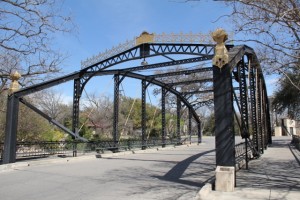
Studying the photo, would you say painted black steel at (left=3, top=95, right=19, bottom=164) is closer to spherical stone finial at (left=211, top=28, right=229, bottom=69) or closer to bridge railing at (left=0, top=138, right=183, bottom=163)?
bridge railing at (left=0, top=138, right=183, bottom=163)

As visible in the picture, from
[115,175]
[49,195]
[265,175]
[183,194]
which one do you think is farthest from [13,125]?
[265,175]

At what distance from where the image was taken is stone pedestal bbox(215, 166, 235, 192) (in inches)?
340

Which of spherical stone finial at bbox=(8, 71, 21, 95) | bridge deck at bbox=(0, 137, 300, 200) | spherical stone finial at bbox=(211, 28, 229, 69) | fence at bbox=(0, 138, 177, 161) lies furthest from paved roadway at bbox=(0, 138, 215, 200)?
fence at bbox=(0, 138, 177, 161)

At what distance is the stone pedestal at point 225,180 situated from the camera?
340 inches

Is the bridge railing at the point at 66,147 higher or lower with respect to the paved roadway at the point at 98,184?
higher

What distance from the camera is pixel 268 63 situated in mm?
12898

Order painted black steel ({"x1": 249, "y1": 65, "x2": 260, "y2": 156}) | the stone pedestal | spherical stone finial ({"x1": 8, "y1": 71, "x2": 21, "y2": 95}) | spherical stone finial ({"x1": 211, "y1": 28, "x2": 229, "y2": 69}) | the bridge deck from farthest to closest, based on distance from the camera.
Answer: painted black steel ({"x1": 249, "y1": 65, "x2": 260, "y2": 156}) < spherical stone finial ({"x1": 8, "y1": 71, "x2": 21, "y2": 95}) < spherical stone finial ({"x1": 211, "y1": 28, "x2": 229, "y2": 69}) < the bridge deck < the stone pedestal

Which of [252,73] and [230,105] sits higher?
[252,73]

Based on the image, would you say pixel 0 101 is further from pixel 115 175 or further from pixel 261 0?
pixel 261 0

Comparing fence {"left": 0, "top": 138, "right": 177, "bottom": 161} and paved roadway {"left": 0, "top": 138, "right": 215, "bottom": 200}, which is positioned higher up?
fence {"left": 0, "top": 138, "right": 177, "bottom": 161}

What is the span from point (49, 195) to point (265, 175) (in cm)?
724

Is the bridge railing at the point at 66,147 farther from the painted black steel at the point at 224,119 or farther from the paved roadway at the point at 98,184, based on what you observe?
the painted black steel at the point at 224,119

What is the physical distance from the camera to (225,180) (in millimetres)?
8664

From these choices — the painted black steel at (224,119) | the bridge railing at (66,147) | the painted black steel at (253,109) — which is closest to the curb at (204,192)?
the painted black steel at (224,119)
